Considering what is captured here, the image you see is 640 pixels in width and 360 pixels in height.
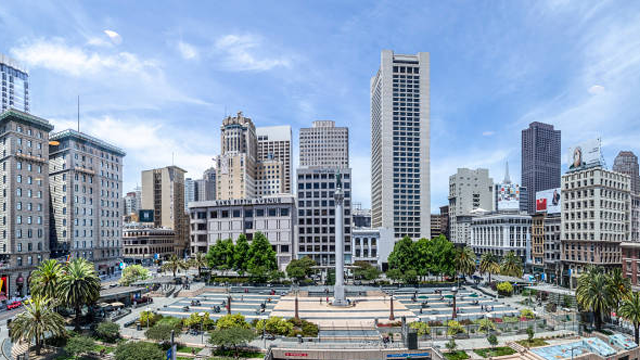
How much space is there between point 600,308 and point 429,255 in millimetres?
35109

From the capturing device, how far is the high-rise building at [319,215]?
109m

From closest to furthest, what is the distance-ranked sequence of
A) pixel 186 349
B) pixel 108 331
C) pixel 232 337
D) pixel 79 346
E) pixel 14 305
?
pixel 79 346 → pixel 232 337 → pixel 186 349 → pixel 108 331 → pixel 14 305

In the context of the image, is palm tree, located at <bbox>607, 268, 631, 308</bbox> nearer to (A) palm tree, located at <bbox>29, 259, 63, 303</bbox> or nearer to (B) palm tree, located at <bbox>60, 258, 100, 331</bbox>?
(B) palm tree, located at <bbox>60, 258, 100, 331</bbox>

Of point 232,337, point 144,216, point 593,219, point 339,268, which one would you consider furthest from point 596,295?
point 144,216

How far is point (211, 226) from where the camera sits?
369ft

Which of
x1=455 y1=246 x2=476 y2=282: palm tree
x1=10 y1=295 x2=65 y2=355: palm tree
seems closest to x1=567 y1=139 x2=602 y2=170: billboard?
x1=455 y1=246 x2=476 y2=282: palm tree

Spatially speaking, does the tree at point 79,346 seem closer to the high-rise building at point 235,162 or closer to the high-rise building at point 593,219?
the high-rise building at point 593,219

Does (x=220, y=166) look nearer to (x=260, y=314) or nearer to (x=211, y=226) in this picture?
(x=211, y=226)

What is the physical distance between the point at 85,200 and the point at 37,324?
69931 millimetres

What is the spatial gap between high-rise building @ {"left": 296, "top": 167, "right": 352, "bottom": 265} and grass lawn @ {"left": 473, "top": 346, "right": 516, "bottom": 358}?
219 ft

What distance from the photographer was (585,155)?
304 feet

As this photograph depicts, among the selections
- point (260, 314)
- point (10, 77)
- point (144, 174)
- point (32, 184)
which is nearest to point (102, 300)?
Result: point (260, 314)

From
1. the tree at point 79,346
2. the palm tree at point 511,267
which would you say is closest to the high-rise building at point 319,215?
the palm tree at point 511,267

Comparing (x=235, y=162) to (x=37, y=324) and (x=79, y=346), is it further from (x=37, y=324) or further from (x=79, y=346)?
(x=79, y=346)
